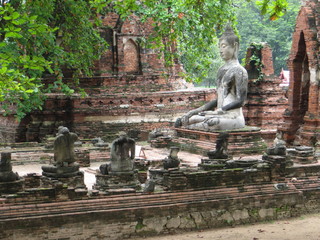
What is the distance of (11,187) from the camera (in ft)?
23.5

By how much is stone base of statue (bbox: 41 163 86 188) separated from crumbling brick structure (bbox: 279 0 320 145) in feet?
22.1

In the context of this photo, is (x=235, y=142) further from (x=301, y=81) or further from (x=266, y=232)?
(x=301, y=81)

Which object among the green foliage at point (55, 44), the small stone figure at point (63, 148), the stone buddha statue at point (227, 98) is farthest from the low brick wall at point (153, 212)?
the green foliage at point (55, 44)

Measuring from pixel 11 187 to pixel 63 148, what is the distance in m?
1.02

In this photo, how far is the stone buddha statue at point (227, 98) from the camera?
35.6 ft

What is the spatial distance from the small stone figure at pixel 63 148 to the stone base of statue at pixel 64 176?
0.27 ft

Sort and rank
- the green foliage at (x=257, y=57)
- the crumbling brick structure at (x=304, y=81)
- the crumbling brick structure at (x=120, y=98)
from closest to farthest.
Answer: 1. the crumbling brick structure at (x=304, y=81)
2. the crumbling brick structure at (x=120, y=98)
3. the green foliage at (x=257, y=57)

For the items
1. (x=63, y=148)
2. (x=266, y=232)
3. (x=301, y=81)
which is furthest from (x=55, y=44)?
(x=266, y=232)

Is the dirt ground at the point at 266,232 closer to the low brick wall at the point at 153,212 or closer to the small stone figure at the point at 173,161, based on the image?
the low brick wall at the point at 153,212

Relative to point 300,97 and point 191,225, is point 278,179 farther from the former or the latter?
point 300,97

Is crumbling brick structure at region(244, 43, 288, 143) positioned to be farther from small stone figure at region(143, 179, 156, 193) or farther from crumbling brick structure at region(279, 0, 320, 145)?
small stone figure at region(143, 179, 156, 193)

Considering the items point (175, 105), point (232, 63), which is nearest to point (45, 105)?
point (175, 105)

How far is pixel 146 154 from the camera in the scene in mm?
11188

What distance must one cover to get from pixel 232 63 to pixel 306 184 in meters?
3.77
